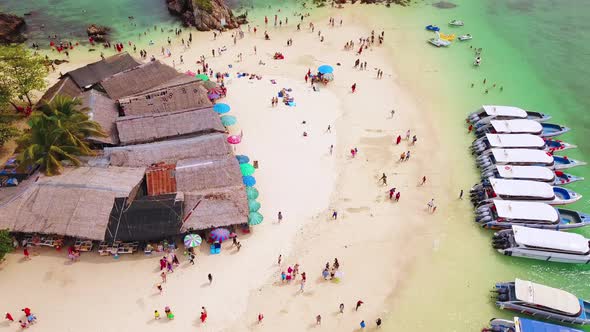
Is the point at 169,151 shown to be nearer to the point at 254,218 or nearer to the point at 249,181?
A: the point at 249,181

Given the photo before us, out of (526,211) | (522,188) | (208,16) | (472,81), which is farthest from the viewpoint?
(208,16)

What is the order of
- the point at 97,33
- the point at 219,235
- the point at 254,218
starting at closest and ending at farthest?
1. the point at 219,235
2. the point at 254,218
3. the point at 97,33

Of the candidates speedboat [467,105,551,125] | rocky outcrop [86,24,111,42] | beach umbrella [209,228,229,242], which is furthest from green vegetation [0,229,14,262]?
speedboat [467,105,551,125]

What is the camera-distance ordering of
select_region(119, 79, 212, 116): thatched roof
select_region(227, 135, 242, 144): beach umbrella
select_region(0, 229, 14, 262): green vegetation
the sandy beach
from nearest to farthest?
1. the sandy beach
2. select_region(0, 229, 14, 262): green vegetation
3. select_region(227, 135, 242, 144): beach umbrella
4. select_region(119, 79, 212, 116): thatched roof

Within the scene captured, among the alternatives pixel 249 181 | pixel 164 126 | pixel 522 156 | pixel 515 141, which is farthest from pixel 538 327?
pixel 164 126

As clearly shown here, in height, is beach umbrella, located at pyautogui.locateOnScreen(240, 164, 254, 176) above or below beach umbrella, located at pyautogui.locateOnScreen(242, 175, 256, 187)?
above

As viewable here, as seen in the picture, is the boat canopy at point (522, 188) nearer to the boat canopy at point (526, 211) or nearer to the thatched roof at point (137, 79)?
the boat canopy at point (526, 211)

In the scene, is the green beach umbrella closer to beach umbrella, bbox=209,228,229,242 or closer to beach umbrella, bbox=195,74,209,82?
beach umbrella, bbox=209,228,229,242
